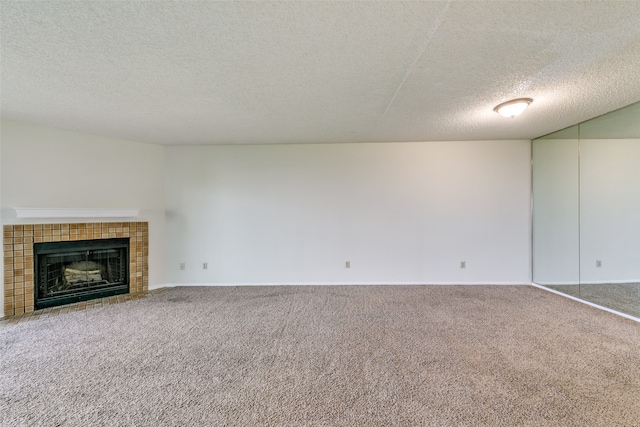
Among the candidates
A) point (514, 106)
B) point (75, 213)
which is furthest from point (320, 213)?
point (75, 213)

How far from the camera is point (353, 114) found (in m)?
2.99

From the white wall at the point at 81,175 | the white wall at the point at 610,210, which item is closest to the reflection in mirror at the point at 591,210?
the white wall at the point at 610,210

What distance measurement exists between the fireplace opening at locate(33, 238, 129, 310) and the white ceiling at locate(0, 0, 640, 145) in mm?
1603

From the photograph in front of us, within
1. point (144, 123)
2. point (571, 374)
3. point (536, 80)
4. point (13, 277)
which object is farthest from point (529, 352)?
point (13, 277)

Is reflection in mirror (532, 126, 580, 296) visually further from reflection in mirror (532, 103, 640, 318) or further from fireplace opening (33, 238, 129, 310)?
fireplace opening (33, 238, 129, 310)

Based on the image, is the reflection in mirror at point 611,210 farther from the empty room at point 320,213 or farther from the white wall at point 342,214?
the white wall at point 342,214

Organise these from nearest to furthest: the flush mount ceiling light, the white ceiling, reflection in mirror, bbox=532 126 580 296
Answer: the white ceiling
the flush mount ceiling light
reflection in mirror, bbox=532 126 580 296

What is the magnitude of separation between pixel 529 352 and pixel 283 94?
3060mm

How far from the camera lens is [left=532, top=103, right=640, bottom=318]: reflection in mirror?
2.94 m

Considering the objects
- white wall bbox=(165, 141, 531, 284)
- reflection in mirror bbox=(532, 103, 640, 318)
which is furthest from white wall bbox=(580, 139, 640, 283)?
white wall bbox=(165, 141, 531, 284)

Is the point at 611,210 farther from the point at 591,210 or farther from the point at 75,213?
the point at 75,213

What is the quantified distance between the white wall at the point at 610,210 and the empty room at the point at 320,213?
0.02m

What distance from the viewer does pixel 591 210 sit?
3.35 m

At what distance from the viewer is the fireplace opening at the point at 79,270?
131 inches
